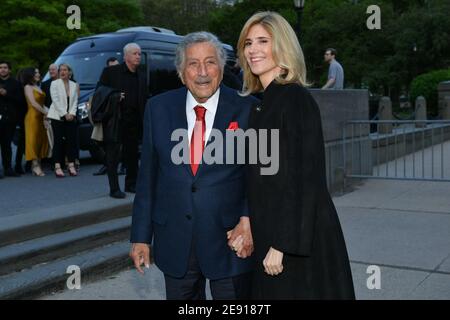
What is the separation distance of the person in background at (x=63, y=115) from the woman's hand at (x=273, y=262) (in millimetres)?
7591

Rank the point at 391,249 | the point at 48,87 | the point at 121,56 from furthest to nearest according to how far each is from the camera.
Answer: the point at 121,56, the point at 48,87, the point at 391,249

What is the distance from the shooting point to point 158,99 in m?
3.11

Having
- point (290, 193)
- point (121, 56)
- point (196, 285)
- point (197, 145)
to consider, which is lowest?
point (196, 285)

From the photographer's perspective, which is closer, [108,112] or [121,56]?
[108,112]

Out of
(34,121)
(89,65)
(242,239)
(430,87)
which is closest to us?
(242,239)

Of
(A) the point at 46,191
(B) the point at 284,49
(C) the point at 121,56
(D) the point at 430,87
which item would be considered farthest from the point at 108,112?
(D) the point at 430,87

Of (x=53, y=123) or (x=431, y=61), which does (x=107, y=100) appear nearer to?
(x=53, y=123)

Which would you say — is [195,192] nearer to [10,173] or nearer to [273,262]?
[273,262]

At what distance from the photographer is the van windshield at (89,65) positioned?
12.4m

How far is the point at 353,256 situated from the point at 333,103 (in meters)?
4.29

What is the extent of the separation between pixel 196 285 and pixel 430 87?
23.4m

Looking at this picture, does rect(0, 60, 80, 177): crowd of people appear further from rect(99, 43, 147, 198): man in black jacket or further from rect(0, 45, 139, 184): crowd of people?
rect(99, 43, 147, 198): man in black jacket

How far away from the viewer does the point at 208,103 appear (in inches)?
120
